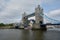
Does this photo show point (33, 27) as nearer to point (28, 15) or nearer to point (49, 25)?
point (49, 25)

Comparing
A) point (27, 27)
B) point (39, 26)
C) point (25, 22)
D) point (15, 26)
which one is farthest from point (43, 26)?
point (15, 26)

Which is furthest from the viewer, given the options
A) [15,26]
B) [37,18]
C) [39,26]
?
[15,26]

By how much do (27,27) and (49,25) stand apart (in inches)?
859

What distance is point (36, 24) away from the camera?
12281 cm

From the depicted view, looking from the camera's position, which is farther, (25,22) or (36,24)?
(25,22)

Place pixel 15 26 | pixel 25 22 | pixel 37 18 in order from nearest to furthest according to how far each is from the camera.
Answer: pixel 37 18, pixel 25 22, pixel 15 26

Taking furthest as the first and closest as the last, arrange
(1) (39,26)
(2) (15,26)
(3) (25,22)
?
(2) (15,26) → (3) (25,22) → (1) (39,26)

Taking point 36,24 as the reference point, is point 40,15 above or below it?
above

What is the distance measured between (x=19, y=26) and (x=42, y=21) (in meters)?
34.2

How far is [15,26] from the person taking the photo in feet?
536

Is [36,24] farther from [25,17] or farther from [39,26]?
[25,17]

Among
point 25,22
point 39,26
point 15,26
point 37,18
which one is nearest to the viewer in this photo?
point 39,26

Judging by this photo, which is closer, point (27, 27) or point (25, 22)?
point (27, 27)

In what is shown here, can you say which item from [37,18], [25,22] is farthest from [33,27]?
[25,22]
